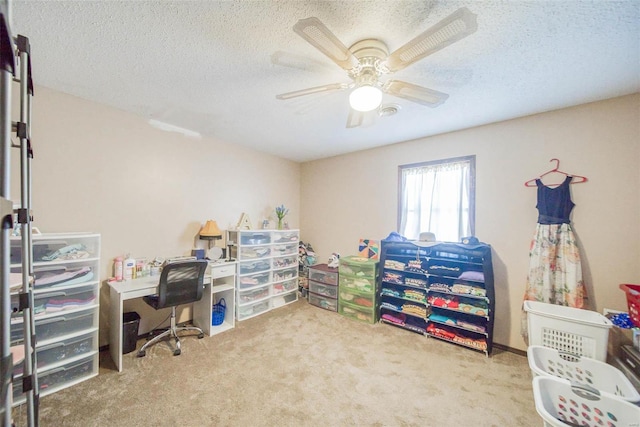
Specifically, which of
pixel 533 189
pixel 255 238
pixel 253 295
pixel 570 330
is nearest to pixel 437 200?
pixel 533 189

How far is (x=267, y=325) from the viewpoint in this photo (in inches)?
120

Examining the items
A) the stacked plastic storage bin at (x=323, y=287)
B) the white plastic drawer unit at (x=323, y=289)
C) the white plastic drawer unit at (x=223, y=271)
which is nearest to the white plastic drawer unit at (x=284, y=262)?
the stacked plastic storage bin at (x=323, y=287)

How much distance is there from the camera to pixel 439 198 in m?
3.09

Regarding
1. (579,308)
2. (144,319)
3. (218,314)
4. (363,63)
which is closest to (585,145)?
(579,308)

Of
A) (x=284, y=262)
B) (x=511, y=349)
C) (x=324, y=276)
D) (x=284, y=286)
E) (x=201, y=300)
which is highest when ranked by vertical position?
(x=284, y=262)

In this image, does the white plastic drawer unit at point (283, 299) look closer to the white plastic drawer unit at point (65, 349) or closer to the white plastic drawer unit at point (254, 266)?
the white plastic drawer unit at point (254, 266)

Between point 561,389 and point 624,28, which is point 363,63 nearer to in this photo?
point 624,28

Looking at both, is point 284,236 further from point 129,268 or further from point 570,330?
point 570,330

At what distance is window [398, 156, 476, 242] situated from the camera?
2.88m

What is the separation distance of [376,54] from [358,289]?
2.70 m

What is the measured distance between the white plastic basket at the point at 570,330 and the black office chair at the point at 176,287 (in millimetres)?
3101

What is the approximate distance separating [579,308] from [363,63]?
8.91 feet

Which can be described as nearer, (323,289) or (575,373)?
(575,373)

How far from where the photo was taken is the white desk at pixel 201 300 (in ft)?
7.07
